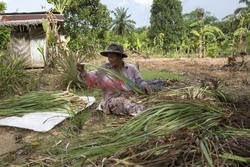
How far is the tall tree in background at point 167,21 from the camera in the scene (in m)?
19.3

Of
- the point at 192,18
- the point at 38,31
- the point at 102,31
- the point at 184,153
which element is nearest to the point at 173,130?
the point at 184,153

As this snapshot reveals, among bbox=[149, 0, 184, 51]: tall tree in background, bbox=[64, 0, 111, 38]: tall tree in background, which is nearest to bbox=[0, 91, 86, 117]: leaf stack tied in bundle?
bbox=[64, 0, 111, 38]: tall tree in background

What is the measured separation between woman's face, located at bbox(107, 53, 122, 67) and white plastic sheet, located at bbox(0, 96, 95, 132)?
0.54 m

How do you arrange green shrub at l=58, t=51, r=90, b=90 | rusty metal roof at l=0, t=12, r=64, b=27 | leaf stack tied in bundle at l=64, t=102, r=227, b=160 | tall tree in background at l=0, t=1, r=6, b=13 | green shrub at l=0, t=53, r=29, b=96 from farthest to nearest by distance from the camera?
tall tree in background at l=0, t=1, r=6, b=13 → rusty metal roof at l=0, t=12, r=64, b=27 → green shrub at l=58, t=51, r=90, b=90 → green shrub at l=0, t=53, r=29, b=96 → leaf stack tied in bundle at l=64, t=102, r=227, b=160

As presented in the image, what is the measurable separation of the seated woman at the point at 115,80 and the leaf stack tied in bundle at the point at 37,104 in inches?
15.5

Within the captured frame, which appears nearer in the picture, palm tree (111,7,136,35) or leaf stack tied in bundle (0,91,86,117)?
leaf stack tied in bundle (0,91,86,117)

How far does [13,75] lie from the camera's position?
15.0ft

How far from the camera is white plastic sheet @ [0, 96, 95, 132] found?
2.71 metres

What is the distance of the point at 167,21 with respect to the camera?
19.7 m

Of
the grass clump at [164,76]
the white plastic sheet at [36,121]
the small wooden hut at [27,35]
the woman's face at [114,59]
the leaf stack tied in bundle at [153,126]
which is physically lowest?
the white plastic sheet at [36,121]

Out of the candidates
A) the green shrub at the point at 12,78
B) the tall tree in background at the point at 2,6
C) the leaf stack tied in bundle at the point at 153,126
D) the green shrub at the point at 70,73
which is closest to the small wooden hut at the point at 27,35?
the tall tree in background at the point at 2,6

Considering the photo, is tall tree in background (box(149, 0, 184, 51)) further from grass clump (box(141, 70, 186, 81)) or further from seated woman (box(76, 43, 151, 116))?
seated woman (box(76, 43, 151, 116))

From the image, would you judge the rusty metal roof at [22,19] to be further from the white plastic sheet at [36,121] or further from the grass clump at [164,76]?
the white plastic sheet at [36,121]

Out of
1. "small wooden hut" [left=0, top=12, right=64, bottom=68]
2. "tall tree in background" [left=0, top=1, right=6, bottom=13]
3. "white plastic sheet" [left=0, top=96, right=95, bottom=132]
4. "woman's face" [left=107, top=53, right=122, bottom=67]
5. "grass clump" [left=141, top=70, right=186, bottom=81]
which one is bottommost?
"white plastic sheet" [left=0, top=96, right=95, bottom=132]
